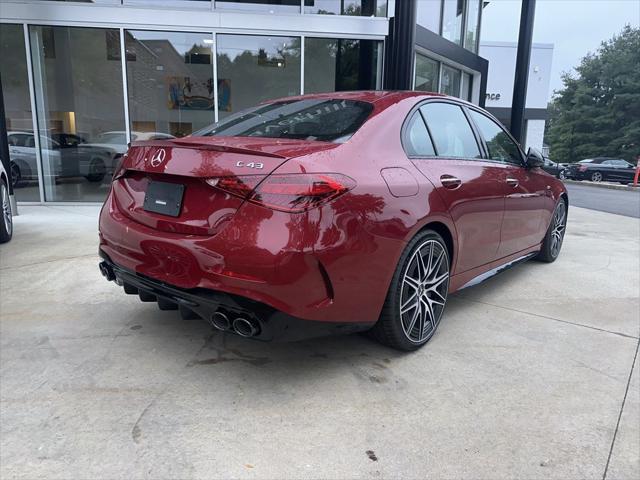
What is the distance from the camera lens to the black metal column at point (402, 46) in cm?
782

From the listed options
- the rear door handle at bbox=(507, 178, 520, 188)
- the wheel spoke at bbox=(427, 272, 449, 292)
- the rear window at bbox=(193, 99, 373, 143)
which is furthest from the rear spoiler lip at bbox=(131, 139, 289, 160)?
the rear door handle at bbox=(507, 178, 520, 188)

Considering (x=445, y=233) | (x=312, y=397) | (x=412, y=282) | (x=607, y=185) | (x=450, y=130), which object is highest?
(x=450, y=130)

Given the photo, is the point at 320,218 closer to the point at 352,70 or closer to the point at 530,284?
the point at 530,284

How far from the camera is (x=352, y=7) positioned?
10.0 meters

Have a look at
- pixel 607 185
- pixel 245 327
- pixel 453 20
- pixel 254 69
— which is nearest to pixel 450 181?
pixel 245 327

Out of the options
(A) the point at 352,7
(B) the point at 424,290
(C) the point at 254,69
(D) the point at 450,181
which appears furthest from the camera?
(C) the point at 254,69

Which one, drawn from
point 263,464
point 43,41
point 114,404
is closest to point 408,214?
point 263,464

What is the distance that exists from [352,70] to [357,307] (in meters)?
8.77

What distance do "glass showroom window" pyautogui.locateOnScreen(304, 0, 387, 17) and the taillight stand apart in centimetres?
878

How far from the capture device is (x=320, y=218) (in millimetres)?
2203

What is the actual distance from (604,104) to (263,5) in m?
39.0

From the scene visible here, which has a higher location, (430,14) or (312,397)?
(430,14)

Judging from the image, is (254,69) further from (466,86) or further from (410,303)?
(410,303)

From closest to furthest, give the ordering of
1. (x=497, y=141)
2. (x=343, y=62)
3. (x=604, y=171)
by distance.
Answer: (x=497, y=141) → (x=343, y=62) → (x=604, y=171)
